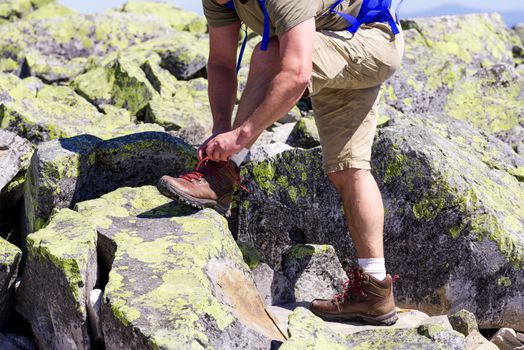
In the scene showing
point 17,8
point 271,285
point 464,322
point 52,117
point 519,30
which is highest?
point 464,322

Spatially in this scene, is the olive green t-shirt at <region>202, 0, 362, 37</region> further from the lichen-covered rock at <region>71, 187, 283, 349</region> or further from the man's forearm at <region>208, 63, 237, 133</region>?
the lichen-covered rock at <region>71, 187, 283, 349</region>

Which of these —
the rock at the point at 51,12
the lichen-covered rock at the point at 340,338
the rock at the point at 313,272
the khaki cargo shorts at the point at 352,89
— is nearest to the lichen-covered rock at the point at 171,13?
the rock at the point at 51,12

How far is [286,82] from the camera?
614 cm

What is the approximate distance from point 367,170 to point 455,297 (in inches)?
78.1

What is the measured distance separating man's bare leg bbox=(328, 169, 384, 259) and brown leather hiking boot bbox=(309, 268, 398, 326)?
274mm

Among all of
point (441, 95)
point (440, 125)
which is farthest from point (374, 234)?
point (441, 95)

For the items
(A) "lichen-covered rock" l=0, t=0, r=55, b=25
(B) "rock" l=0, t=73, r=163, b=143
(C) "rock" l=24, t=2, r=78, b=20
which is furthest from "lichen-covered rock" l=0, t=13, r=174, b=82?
(A) "lichen-covered rock" l=0, t=0, r=55, b=25

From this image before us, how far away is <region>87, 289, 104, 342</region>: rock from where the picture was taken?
590 cm

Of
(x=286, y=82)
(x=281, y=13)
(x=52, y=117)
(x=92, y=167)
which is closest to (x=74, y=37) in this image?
(x=52, y=117)

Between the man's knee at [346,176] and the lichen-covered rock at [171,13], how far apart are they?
73.8 feet

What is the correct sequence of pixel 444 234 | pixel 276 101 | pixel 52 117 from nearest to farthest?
pixel 276 101
pixel 444 234
pixel 52 117

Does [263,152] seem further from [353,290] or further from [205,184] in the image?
[353,290]

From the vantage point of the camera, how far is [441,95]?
1512 centimetres

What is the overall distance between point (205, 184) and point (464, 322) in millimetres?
3108
